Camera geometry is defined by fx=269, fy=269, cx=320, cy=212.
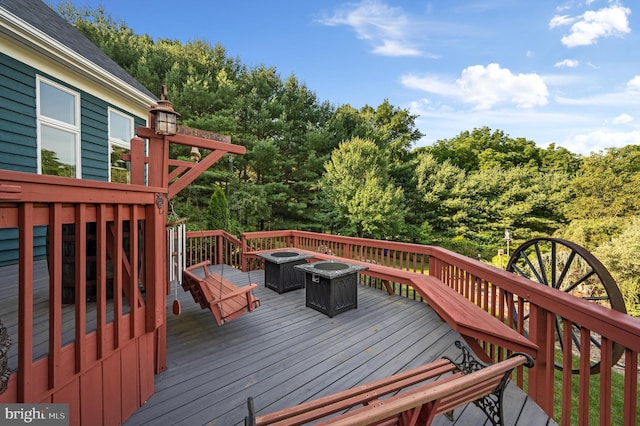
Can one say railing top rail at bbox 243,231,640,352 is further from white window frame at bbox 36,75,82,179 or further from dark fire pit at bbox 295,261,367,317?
white window frame at bbox 36,75,82,179

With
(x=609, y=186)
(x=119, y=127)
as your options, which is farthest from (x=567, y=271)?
(x=609, y=186)

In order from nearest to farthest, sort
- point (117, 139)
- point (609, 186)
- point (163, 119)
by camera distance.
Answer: point (163, 119)
point (117, 139)
point (609, 186)

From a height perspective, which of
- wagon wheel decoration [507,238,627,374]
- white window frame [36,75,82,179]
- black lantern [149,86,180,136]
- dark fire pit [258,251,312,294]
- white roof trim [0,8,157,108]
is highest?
white roof trim [0,8,157,108]

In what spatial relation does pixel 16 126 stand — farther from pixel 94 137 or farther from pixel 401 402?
pixel 401 402

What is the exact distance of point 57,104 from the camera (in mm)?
4773

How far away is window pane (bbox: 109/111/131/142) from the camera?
5.93 m

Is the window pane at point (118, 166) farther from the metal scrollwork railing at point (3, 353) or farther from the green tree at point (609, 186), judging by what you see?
the green tree at point (609, 186)

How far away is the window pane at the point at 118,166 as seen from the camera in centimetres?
600

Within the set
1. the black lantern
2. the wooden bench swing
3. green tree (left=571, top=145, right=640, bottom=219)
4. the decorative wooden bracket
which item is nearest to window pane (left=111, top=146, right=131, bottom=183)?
the decorative wooden bracket

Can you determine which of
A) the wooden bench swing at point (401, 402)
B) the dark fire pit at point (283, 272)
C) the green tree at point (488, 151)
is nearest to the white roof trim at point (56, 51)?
the dark fire pit at point (283, 272)

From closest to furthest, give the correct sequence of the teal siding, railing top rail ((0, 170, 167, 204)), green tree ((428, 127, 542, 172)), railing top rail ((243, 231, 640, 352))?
railing top rail ((0, 170, 167, 204)), railing top rail ((243, 231, 640, 352)), the teal siding, green tree ((428, 127, 542, 172))

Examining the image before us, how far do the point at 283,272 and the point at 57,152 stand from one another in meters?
4.54

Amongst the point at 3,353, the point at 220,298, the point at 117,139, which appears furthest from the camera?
the point at 117,139

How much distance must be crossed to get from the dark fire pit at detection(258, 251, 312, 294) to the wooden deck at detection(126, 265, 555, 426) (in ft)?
1.74
